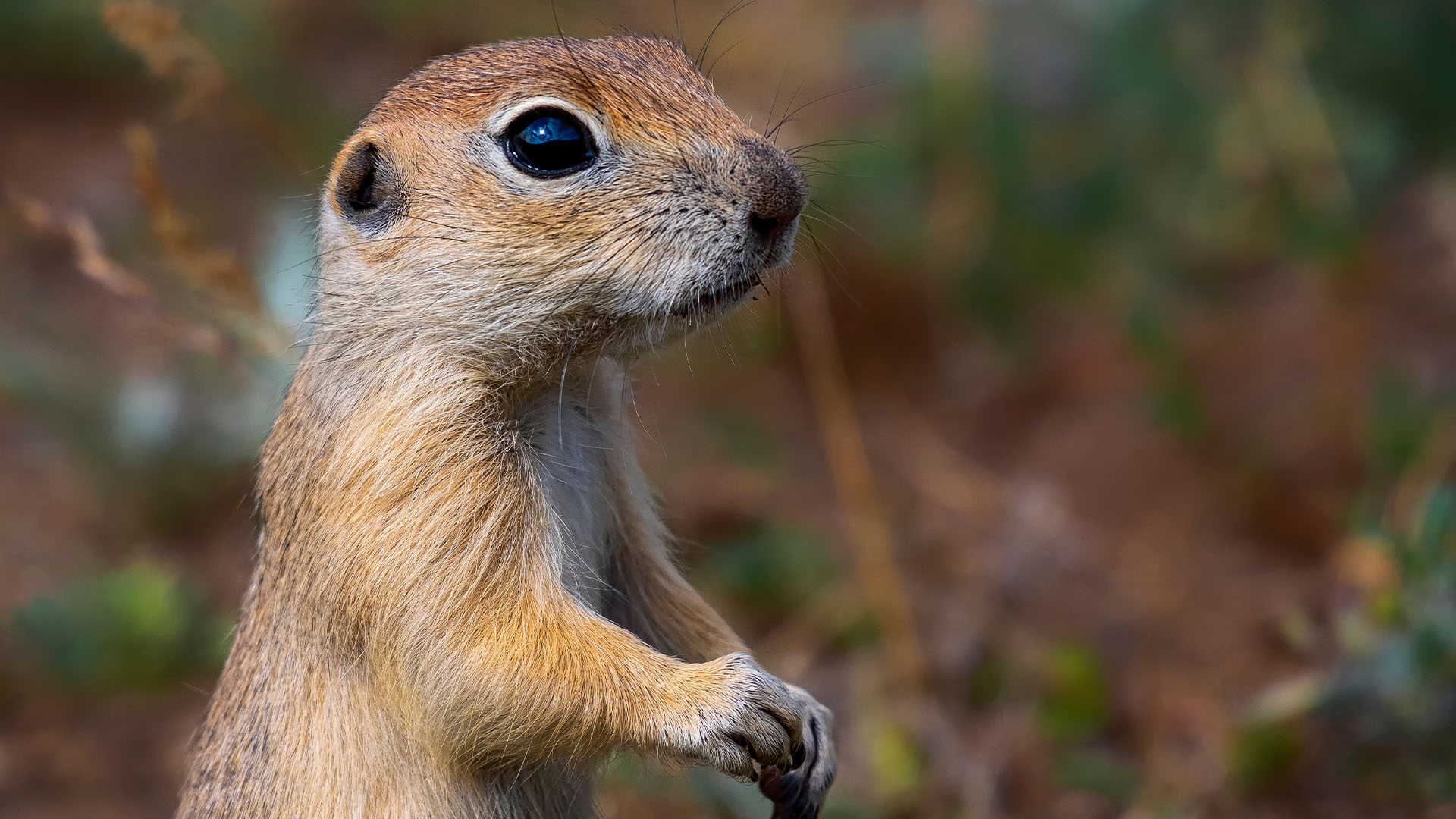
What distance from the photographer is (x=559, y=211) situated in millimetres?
2701

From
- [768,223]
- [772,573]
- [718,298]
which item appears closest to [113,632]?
[772,573]

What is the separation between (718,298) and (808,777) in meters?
0.99

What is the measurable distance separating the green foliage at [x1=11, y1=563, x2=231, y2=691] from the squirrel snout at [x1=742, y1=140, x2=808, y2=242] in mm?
2638

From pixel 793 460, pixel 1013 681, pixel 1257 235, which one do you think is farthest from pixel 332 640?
pixel 1257 235

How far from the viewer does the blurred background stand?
4117 millimetres

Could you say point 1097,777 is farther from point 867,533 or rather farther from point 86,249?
point 86,249

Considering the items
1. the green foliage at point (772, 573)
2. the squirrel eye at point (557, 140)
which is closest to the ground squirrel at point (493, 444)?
the squirrel eye at point (557, 140)

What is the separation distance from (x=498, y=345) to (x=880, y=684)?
229 cm

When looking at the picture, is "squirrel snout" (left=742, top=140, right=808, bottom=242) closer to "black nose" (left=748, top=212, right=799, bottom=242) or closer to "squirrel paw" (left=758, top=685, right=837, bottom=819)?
"black nose" (left=748, top=212, right=799, bottom=242)

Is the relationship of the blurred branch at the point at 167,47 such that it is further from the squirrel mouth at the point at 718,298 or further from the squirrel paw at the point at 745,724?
the squirrel paw at the point at 745,724

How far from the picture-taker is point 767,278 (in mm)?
2844

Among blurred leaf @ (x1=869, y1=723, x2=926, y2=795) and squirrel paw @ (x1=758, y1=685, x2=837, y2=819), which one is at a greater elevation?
squirrel paw @ (x1=758, y1=685, x2=837, y2=819)

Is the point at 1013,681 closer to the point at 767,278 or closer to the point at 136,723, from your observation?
the point at 767,278

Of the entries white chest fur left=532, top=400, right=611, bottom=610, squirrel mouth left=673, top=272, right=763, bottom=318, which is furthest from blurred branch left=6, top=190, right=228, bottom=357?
squirrel mouth left=673, top=272, right=763, bottom=318
